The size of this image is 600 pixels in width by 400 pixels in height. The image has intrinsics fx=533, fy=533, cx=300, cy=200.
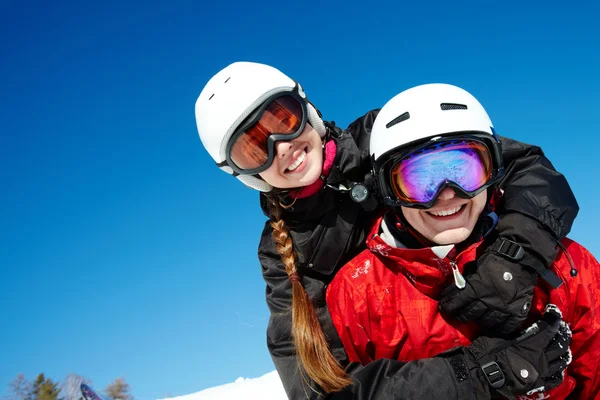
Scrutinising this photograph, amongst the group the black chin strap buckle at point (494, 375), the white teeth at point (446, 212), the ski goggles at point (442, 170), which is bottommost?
the black chin strap buckle at point (494, 375)

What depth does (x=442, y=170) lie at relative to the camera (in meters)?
2.93

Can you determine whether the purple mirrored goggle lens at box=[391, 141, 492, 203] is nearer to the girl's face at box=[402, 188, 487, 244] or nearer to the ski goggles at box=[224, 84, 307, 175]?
the girl's face at box=[402, 188, 487, 244]

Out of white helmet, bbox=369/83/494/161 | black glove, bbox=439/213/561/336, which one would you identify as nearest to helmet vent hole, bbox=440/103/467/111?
white helmet, bbox=369/83/494/161

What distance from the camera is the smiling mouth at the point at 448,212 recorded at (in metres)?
3.01

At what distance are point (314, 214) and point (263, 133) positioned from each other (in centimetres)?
63

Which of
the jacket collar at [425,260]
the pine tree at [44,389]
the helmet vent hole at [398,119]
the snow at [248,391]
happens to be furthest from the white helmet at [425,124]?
the pine tree at [44,389]

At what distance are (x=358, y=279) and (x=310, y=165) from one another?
2.50 feet

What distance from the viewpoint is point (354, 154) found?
137 inches

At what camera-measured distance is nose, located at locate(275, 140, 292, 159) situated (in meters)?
3.28

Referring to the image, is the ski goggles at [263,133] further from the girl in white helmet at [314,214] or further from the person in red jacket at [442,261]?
the person in red jacket at [442,261]

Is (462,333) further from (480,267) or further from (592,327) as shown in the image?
(592,327)

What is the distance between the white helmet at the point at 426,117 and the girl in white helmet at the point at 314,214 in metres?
0.39

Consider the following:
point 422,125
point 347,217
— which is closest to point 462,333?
point 347,217

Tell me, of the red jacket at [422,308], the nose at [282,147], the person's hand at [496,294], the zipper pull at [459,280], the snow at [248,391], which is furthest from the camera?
the snow at [248,391]
